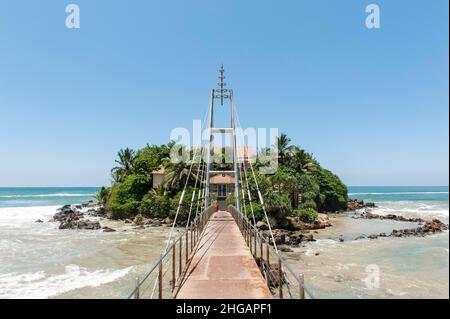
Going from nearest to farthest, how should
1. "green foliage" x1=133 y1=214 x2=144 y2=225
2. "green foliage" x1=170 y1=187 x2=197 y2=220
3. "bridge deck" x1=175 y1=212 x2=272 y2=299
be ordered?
1. "bridge deck" x1=175 y1=212 x2=272 y2=299
2. "green foliage" x1=170 y1=187 x2=197 y2=220
3. "green foliage" x1=133 y1=214 x2=144 y2=225

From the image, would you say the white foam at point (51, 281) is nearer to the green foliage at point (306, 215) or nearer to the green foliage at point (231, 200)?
the green foliage at point (231, 200)

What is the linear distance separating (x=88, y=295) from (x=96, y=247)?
36.8ft

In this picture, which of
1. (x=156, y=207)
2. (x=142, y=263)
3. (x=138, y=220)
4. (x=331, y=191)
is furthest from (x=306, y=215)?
(x=142, y=263)

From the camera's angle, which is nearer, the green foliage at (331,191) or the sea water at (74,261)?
the sea water at (74,261)

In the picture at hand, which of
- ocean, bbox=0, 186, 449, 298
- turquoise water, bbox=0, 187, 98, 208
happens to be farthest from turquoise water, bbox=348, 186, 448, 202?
turquoise water, bbox=0, 187, 98, 208

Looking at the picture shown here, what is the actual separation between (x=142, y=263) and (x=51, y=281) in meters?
4.89

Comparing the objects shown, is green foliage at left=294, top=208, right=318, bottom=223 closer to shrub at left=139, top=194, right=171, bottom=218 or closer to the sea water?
the sea water

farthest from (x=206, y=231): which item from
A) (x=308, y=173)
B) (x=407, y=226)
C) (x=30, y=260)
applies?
(x=308, y=173)

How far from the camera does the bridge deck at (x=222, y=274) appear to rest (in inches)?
253

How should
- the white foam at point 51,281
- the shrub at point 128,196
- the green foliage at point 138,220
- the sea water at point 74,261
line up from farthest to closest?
the shrub at point 128,196
the green foliage at point 138,220
the sea water at point 74,261
the white foam at point 51,281

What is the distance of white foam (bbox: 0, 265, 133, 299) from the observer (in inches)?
558

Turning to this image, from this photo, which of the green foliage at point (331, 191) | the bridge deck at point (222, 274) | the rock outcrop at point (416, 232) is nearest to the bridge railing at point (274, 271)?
the bridge deck at point (222, 274)

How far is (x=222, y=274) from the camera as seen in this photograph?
7.79m

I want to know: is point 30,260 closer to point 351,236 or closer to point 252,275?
point 252,275
